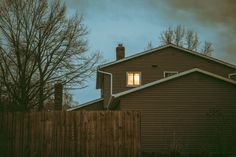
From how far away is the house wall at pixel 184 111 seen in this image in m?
22.3

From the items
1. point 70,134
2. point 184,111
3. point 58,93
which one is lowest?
point 70,134

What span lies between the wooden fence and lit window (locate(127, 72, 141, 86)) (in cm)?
1458

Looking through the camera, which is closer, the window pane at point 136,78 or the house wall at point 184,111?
the house wall at point 184,111

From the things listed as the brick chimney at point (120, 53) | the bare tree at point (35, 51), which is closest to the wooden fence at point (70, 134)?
the bare tree at point (35, 51)

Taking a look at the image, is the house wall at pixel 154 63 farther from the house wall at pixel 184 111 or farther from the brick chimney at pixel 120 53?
the house wall at pixel 184 111

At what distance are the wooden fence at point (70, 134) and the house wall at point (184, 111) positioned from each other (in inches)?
273

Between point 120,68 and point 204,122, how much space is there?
9.74 meters

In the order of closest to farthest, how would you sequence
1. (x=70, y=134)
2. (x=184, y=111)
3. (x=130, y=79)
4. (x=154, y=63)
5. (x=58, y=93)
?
1. (x=70, y=134)
2. (x=184, y=111)
3. (x=58, y=93)
4. (x=154, y=63)
5. (x=130, y=79)

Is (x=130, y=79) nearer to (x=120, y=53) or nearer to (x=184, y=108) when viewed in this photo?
(x=120, y=53)

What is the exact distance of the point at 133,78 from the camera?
100 feet

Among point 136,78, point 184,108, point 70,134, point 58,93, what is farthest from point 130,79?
point 70,134

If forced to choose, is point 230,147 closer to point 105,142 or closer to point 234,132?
point 234,132

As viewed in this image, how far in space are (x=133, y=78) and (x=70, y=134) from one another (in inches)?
596

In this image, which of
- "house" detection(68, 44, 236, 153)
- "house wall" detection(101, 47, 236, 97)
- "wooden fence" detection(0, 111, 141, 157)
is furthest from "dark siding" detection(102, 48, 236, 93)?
"wooden fence" detection(0, 111, 141, 157)
